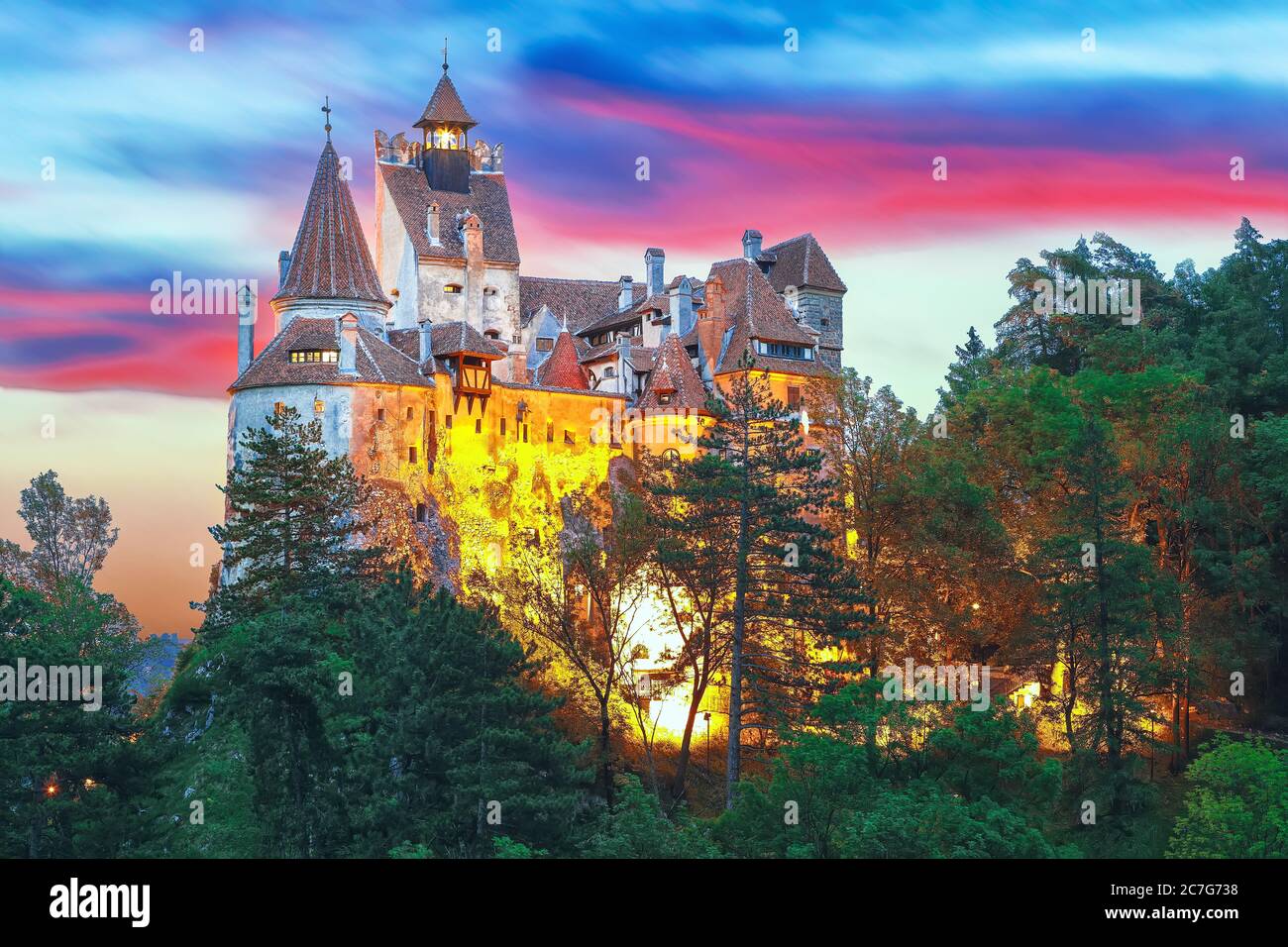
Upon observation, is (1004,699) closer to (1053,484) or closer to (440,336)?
(1053,484)

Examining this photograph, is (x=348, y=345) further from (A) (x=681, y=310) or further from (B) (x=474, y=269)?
(A) (x=681, y=310)

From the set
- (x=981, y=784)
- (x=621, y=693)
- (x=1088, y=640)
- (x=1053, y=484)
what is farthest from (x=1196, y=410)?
(x=981, y=784)

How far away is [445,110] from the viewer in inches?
3100

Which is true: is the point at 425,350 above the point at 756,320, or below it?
below

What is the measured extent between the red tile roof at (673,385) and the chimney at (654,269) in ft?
29.8

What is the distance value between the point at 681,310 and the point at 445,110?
1589 centimetres

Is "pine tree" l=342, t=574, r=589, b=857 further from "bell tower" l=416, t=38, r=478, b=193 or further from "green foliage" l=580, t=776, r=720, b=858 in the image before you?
"bell tower" l=416, t=38, r=478, b=193

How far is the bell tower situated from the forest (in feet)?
63.3

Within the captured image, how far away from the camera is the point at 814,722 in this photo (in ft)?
148

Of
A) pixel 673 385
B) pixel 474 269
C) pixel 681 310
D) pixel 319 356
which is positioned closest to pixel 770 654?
pixel 673 385

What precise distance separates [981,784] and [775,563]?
15.5m

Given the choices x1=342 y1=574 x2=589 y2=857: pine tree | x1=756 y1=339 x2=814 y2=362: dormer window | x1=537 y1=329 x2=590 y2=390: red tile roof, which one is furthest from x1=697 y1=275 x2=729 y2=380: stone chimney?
x1=342 y1=574 x2=589 y2=857: pine tree

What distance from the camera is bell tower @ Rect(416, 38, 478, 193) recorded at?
254 ft

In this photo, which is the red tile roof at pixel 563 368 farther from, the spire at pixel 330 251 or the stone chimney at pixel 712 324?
the spire at pixel 330 251
